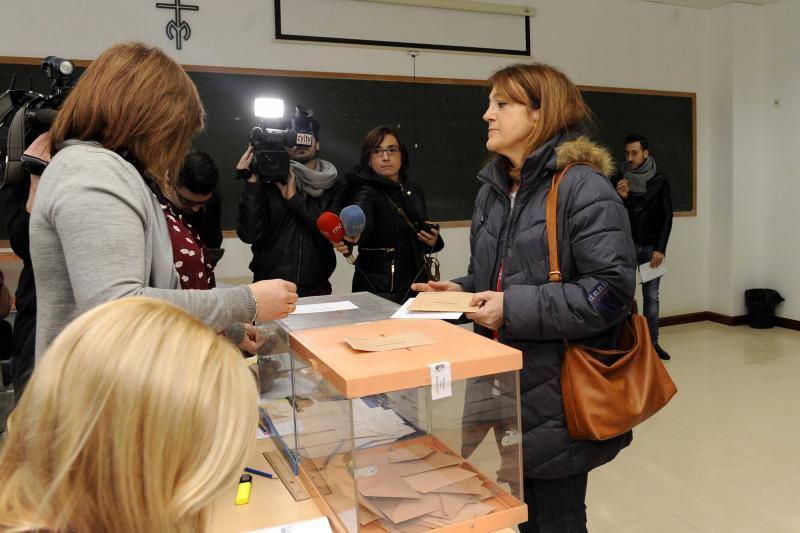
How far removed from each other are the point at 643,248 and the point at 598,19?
6.18 ft

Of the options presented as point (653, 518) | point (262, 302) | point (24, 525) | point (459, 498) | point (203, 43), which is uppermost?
point (203, 43)

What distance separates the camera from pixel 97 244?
3.37 ft

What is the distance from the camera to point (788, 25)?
539 centimetres

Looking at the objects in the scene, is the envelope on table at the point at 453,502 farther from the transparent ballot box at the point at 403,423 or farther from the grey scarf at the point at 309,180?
the grey scarf at the point at 309,180

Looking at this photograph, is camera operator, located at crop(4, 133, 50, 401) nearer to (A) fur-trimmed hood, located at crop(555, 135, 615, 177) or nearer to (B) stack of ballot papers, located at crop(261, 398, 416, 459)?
(B) stack of ballot papers, located at crop(261, 398, 416, 459)

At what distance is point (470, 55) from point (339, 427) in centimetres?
418

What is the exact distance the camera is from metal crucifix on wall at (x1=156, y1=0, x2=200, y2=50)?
12.9 feet

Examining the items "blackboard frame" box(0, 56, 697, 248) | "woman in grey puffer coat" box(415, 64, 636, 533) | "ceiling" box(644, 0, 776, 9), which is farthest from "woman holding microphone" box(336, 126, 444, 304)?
"ceiling" box(644, 0, 776, 9)

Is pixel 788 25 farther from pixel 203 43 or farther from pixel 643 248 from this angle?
pixel 203 43

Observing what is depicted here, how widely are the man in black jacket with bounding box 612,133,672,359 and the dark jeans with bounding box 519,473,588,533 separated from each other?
12.1 ft

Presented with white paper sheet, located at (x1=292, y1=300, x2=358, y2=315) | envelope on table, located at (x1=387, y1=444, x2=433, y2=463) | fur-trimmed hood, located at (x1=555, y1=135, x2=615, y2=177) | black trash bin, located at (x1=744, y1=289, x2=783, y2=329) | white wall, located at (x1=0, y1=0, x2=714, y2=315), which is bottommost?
black trash bin, located at (x1=744, y1=289, x2=783, y2=329)

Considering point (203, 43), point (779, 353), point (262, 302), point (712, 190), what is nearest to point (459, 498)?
point (262, 302)

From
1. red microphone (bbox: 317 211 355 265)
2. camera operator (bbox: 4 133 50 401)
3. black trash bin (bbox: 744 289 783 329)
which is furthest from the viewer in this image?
black trash bin (bbox: 744 289 783 329)

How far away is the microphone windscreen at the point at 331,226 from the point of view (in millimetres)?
2453
